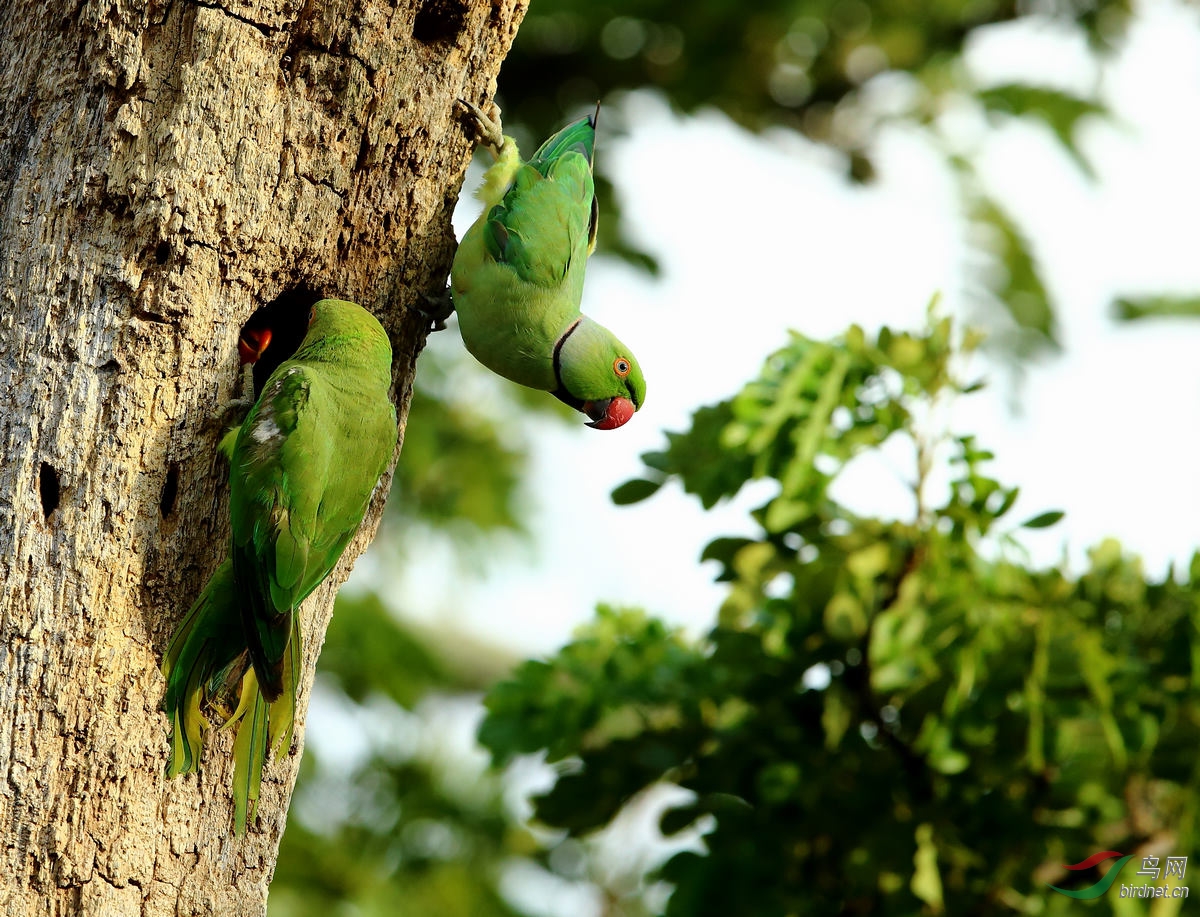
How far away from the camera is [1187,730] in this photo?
3.09m

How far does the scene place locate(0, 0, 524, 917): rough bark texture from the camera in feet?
7.33

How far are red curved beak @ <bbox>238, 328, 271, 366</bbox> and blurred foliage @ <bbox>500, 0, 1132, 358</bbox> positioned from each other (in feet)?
8.44

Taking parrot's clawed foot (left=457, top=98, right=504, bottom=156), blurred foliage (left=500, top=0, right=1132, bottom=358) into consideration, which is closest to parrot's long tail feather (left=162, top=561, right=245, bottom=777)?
parrot's clawed foot (left=457, top=98, right=504, bottom=156)

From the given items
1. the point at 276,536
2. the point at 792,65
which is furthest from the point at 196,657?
the point at 792,65

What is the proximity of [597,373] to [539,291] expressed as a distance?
291 mm

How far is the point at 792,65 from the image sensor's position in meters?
5.78

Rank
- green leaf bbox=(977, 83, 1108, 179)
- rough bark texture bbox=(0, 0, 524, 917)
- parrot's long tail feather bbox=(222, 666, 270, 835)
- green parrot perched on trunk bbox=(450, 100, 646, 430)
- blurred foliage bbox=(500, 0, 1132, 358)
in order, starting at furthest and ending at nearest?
green leaf bbox=(977, 83, 1108, 179) < blurred foliage bbox=(500, 0, 1132, 358) < green parrot perched on trunk bbox=(450, 100, 646, 430) < parrot's long tail feather bbox=(222, 666, 270, 835) < rough bark texture bbox=(0, 0, 524, 917)

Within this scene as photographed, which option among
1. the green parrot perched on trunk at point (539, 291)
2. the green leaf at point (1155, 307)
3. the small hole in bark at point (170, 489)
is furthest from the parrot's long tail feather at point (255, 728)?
the green leaf at point (1155, 307)

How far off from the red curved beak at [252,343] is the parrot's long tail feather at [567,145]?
1.09m

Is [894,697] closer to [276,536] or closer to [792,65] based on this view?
[276,536]

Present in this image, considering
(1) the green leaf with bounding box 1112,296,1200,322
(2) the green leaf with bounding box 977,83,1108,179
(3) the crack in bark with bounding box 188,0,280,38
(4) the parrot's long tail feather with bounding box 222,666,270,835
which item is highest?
(2) the green leaf with bounding box 977,83,1108,179

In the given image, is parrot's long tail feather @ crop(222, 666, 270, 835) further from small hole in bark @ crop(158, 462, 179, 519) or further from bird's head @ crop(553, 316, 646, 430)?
bird's head @ crop(553, 316, 646, 430)

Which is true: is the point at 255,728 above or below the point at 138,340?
below

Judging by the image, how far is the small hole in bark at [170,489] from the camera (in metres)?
2.39
